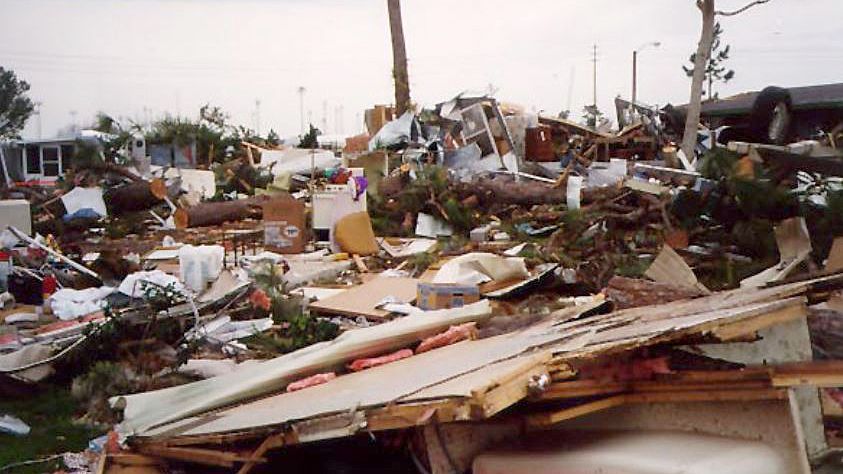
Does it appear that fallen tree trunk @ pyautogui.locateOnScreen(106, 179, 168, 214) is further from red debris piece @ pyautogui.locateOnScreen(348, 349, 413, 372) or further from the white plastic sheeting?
red debris piece @ pyautogui.locateOnScreen(348, 349, 413, 372)

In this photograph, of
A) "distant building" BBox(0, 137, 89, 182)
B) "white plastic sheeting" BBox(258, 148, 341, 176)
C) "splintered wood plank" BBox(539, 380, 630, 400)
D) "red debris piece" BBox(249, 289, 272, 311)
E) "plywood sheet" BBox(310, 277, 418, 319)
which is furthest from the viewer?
"distant building" BBox(0, 137, 89, 182)

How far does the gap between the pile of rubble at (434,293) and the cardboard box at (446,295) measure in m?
0.02

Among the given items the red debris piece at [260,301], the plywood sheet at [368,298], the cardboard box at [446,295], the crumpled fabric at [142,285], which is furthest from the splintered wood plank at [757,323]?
the crumpled fabric at [142,285]

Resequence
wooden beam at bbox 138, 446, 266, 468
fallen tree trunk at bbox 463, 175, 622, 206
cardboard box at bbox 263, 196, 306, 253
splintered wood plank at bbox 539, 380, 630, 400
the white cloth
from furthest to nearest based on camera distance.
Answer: the white cloth
fallen tree trunk at bbox 463, 175, 622, 206
cardboard box at bbox 263, 196, 306, 253
wooden beam at bbox 138, 446, 266, 468
splintered wood plank at bbox 539, 380, 630, 400

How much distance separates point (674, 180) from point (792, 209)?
10.1 feet

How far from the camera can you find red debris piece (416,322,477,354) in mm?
4887

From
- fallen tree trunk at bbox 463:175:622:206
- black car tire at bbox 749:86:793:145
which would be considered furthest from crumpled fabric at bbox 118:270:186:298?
black car tire at bbox 749:86:793:145

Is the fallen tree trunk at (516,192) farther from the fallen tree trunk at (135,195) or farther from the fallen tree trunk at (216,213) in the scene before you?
the fallen tree trunk at (135,195)

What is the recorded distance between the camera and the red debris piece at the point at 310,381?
4.42 metres

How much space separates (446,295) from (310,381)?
3305mm

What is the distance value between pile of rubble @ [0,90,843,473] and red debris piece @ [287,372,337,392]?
0.02 m

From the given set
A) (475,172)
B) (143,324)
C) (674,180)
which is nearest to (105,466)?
(143,324)

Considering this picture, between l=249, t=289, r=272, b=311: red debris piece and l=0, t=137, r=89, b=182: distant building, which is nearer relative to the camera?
l=249, t=289, r=272, b=311: red debris piece

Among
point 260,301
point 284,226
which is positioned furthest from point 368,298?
point 284,226
